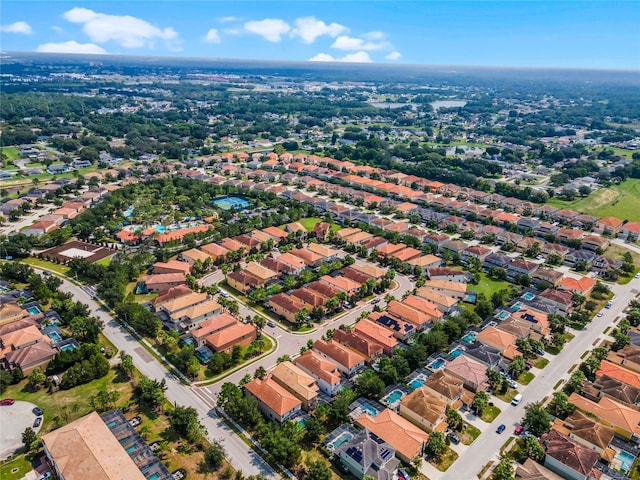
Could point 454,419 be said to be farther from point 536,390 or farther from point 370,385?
point 536,390

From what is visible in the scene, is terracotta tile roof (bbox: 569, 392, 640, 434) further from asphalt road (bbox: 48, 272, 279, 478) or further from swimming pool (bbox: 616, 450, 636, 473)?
asphalt road (bbox: 48, 272, 279, 478)

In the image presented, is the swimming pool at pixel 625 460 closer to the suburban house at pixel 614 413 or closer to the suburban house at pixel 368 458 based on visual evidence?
the suburban house at pixel 614 413

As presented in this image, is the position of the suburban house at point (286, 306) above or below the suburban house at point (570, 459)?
above

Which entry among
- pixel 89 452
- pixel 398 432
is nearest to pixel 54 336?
pixel 89 452

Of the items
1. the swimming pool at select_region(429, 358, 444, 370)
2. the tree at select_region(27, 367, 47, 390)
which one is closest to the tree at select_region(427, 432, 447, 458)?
the swimming pool at select_region(429, 358, 444, 370)

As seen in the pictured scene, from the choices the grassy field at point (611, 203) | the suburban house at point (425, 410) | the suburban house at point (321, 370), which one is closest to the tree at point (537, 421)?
the suburban house at point (425, 410)
